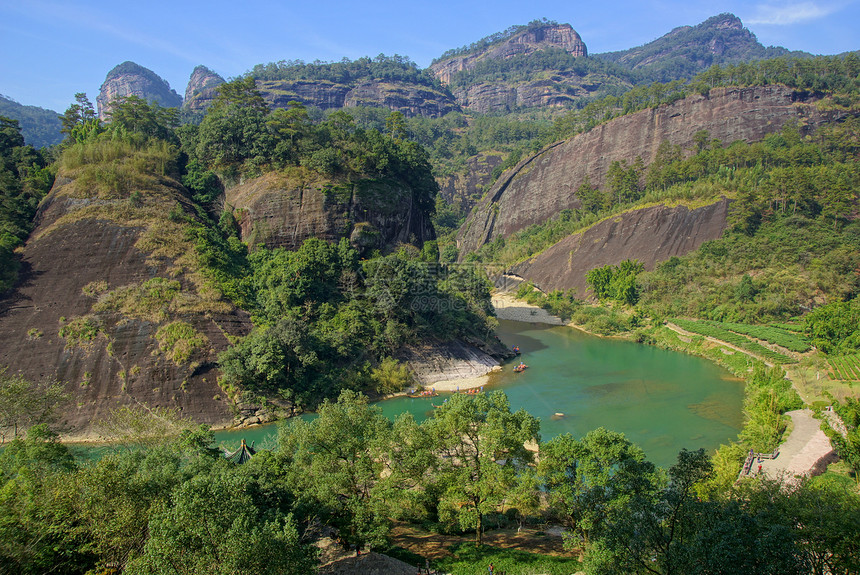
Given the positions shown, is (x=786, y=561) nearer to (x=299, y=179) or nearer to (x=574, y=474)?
(x=574, y=474)

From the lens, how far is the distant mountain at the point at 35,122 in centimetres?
13212

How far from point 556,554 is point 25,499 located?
14284 millimetres

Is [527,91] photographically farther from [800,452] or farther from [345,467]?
[345,467]

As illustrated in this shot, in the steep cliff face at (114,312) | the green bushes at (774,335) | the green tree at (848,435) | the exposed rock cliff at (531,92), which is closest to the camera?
the green tree at (848,435)

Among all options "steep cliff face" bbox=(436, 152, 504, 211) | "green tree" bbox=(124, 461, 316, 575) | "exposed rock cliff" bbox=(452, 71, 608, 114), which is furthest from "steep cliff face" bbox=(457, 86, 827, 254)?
"exposed rock cliff" bbox=(452, 71, 608, 114)

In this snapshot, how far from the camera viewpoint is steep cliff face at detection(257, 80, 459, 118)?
137m

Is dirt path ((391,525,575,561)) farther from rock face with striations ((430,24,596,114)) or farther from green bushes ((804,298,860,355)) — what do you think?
rock face with striations ((430,24,596,114))

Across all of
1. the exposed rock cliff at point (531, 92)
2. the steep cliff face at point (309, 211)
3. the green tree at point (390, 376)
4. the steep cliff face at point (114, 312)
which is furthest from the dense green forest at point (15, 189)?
the exposed rock cliff at point (531, 92)

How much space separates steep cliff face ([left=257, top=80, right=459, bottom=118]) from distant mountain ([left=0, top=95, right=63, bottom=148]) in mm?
57383

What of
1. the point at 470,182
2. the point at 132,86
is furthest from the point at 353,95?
the point at 132,86

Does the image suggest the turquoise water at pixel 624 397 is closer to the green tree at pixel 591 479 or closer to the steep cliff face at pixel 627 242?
the green tree at pixel 591 479

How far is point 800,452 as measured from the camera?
21.4 metres

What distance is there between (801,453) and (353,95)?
5631 inches

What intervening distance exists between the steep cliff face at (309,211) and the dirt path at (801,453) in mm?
31366
